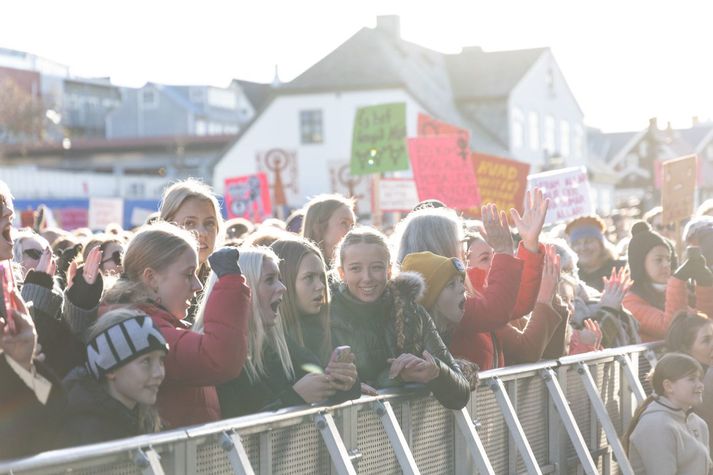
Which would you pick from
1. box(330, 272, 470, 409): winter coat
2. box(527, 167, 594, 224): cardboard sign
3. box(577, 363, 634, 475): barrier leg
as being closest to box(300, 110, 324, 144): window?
box(527, 167, 594, 224): cardboard sign

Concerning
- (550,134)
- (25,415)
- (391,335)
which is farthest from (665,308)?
(550,134)

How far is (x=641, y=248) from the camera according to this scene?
10.3 m

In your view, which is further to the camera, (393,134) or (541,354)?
(393,134)

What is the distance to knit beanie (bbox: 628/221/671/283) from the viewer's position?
33.8ft

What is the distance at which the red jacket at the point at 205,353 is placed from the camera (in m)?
5.12

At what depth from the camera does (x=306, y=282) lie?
6254 millimetres

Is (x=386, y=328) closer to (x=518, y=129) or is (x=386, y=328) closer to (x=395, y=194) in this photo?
(x=395, y=194)

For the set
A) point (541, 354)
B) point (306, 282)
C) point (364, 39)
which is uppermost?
point (364, 39)

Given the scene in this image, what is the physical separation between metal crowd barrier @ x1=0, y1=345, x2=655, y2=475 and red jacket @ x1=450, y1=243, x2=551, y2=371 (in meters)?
0.22

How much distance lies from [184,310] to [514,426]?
2.10 metres

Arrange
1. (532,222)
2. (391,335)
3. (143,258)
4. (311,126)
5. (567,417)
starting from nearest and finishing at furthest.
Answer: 1. (143,258)
2. (391,335)
3. (532,222)
4. (567,417)
5. (311,126)

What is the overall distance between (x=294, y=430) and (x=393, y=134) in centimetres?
1706

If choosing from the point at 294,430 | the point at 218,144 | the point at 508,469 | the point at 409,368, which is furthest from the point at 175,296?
the point at 218,144

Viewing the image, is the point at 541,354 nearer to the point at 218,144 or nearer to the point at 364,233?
the point at 364,233
